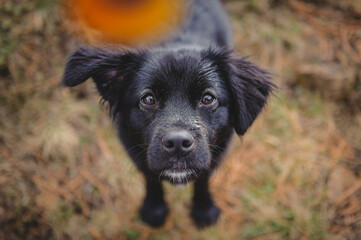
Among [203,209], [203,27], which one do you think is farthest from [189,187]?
[203,27]

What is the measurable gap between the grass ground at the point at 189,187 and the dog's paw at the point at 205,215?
13cm

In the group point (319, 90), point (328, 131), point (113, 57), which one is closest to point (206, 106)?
point (113, 57)

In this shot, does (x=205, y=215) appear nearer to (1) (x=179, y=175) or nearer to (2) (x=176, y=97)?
(1) (x=179, y=175)

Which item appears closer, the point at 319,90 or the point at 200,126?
the point at 200,126

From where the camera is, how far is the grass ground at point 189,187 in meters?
3.29

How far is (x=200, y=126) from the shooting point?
2303 millimetres

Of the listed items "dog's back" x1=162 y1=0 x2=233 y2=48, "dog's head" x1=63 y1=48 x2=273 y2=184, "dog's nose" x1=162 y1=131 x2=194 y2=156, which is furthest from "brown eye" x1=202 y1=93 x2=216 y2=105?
"dog's back" x1=162 y1=0 x2=233 y2=48

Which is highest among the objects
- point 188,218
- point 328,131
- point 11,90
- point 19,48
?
point 19,48

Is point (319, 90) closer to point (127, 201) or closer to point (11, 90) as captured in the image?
point (127, 201)

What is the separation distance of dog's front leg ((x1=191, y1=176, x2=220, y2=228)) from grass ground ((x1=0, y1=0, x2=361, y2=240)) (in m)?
0.15

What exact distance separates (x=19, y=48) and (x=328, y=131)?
12.9 ft

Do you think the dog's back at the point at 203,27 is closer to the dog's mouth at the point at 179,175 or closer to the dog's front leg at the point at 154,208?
the dog's mouth at the point at 179,175

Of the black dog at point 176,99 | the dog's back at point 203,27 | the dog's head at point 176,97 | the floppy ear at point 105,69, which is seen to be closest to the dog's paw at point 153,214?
the black dog at point 176,99

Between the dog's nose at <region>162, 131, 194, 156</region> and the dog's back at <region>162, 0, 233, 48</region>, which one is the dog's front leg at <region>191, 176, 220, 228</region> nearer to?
the dog's nose at <region>162, 131, 194, 156</region>
